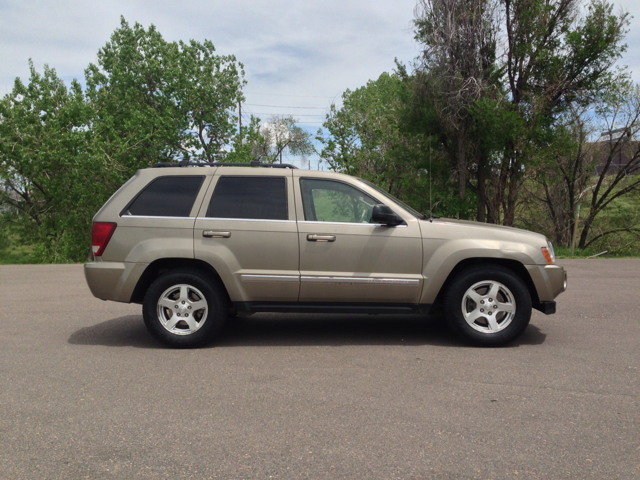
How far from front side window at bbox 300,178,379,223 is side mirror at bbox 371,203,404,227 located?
7.3 inches

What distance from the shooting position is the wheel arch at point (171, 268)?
592 centimetres

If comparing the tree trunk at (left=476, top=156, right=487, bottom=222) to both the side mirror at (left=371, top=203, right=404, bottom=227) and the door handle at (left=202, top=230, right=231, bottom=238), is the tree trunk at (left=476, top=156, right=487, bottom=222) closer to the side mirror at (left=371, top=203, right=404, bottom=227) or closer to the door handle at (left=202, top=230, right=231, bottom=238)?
the side mirror at (left=371, top=203, right=404, bottom=227)

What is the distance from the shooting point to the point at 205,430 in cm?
364

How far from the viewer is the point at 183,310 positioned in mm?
5832

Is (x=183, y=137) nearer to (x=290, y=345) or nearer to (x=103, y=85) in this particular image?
(x=103, y=85)

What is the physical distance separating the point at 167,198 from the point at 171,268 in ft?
2.49

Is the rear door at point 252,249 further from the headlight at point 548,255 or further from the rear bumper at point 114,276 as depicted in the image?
the headlight at point 548,255

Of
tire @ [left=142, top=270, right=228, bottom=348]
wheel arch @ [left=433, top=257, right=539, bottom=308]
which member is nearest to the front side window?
wheel arch @ [left=433, top=257, right=539, bottom=308]

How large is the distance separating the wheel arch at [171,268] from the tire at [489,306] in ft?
7.90

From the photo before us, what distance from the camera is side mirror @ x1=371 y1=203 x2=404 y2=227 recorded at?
5.71 m

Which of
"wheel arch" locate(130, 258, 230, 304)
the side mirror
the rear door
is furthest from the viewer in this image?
"wheel arch" locate(130, 258, 230, 304)

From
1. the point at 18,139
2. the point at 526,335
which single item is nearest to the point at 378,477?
the point at 526,335

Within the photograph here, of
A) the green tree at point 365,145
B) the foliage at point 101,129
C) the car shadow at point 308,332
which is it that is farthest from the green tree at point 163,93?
the car shadow at point 308,332

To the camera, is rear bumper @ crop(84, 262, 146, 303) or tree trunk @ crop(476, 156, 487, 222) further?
tree trunk @ crop(476, 156, 487, 222)
